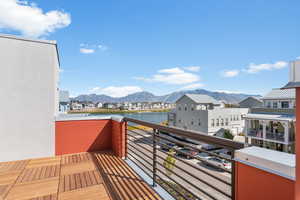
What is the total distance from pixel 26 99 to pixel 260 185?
166 inches

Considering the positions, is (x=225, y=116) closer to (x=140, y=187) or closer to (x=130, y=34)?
(x=130, y=34)

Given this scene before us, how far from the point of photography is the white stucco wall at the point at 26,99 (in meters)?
3.24

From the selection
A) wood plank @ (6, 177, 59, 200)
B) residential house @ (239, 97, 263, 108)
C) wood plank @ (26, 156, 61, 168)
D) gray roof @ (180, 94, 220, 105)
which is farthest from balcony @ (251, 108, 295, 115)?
wood plank @ (6, 177, 59, 200)

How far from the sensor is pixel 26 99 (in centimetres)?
339

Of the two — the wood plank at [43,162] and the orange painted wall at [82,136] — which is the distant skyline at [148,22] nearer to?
the orange painted wall at [82,136]

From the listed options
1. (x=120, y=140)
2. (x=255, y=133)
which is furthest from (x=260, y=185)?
(x=255, y=133)

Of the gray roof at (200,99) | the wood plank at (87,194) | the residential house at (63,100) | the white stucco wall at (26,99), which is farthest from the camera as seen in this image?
the gray roof at (200,99)

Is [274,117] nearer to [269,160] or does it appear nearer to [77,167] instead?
[77,167]

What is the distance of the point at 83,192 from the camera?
214cm

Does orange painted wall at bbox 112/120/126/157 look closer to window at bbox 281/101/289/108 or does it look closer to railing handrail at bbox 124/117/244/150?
railing handrail at bbox 124/117/244/150

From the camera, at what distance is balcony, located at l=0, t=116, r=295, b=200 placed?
2.95 ft

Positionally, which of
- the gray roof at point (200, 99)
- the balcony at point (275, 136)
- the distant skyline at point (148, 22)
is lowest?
the balcony at point (275, 136)

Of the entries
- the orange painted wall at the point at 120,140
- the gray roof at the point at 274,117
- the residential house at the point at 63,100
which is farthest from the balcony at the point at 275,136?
the residential house at the point at 63,100

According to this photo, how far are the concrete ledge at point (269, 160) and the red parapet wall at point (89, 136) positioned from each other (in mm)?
2712
